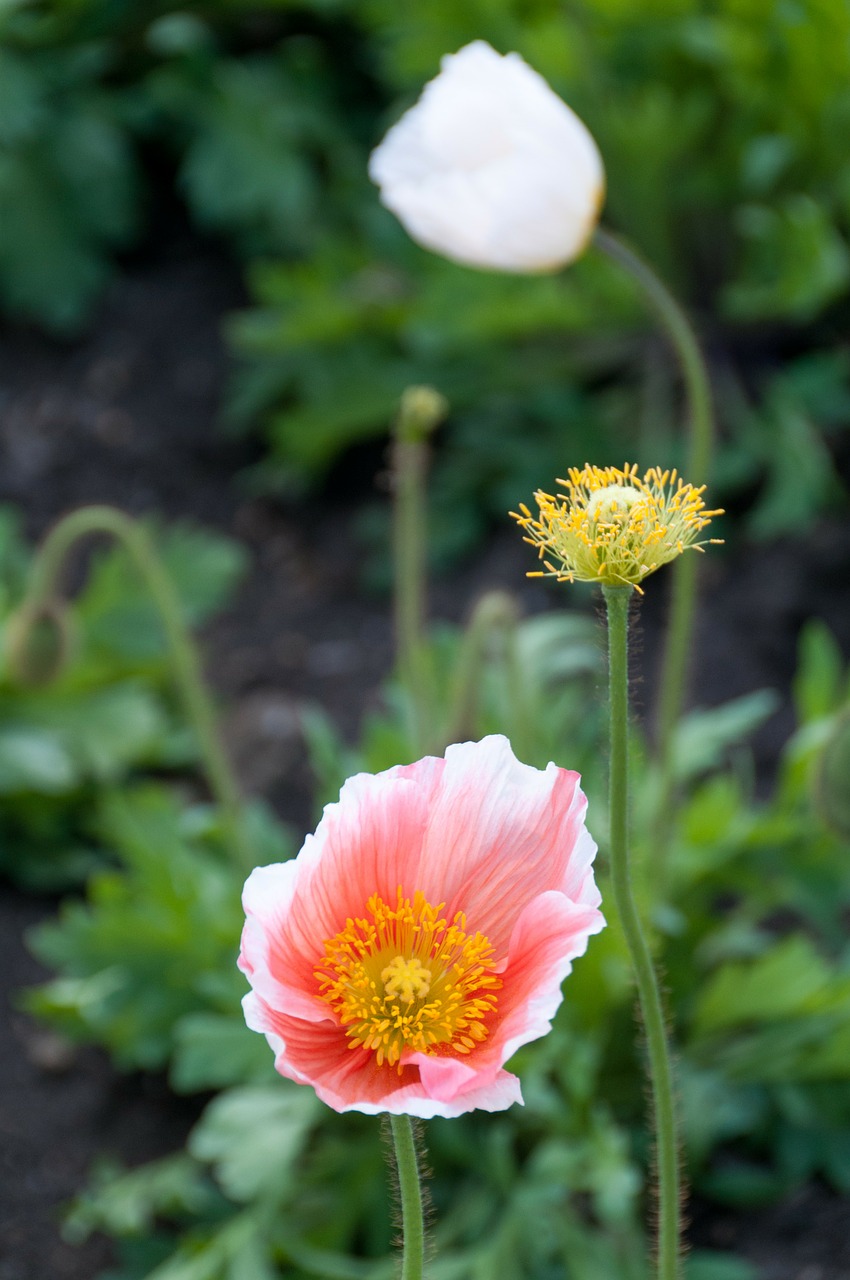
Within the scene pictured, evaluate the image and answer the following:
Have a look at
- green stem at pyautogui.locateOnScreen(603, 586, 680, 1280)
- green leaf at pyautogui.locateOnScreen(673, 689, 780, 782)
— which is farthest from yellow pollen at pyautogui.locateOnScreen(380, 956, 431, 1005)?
green leaf at pyautogui.locateOnScreen(673, 689, 780, 782)

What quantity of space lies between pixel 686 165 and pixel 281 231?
993mm

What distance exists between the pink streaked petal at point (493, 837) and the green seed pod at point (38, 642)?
50.2 inches

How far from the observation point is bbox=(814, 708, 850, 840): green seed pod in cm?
159

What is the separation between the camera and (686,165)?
119 inches

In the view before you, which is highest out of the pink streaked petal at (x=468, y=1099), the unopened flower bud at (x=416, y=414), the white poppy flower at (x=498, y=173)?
the white poppy flower at (x=498, y=173)

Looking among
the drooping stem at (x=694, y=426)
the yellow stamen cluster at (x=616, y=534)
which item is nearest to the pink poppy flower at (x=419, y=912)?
the yellow stamen cluster at (x=616, y=534)

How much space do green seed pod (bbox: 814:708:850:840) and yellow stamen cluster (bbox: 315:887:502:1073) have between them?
36.2 inches

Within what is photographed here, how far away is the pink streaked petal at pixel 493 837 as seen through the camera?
745 millimetres

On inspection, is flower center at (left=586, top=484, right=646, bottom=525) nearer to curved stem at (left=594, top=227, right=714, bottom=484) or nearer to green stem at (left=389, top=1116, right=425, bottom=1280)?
green stem at (left=389, top=1116, right=425, bottom=1280)

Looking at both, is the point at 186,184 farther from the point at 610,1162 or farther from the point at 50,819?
the point at 610,1162

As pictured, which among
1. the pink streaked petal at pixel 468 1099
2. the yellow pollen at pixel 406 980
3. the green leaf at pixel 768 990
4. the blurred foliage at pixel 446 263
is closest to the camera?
the pink streaked petal at pixel 468 1099

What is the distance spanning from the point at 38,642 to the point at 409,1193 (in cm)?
140

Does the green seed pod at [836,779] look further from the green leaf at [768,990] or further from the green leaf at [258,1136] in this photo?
the green leaf at [258,1136]

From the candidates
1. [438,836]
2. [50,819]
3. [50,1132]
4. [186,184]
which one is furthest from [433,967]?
[186,184]
